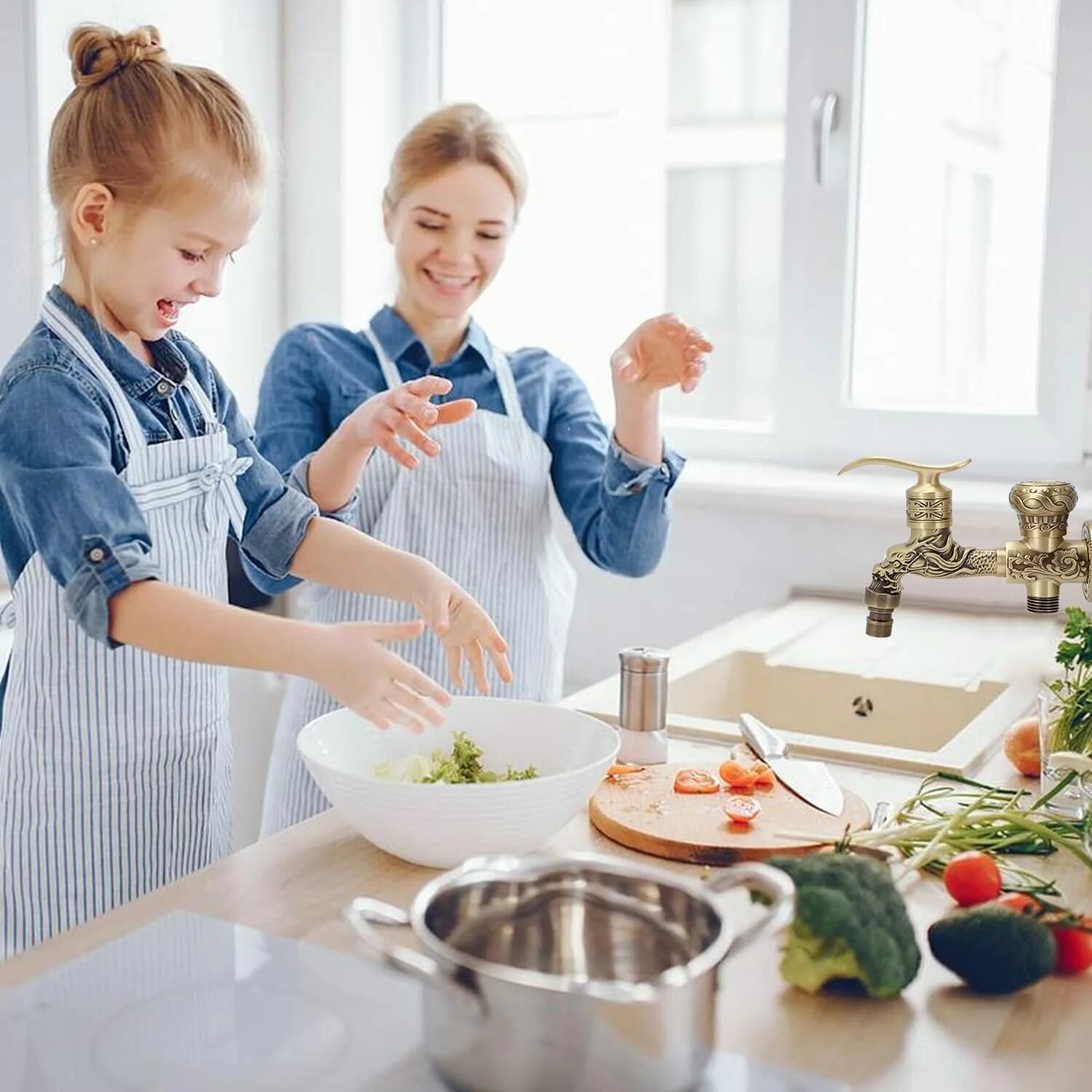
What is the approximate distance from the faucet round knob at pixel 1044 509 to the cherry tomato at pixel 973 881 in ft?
1.12

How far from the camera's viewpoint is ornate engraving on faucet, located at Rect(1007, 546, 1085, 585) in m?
1.28

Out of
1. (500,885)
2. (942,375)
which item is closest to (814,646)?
(942,375)

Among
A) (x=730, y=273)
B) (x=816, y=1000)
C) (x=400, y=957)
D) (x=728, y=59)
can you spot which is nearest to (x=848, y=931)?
(x=816, y=1000)

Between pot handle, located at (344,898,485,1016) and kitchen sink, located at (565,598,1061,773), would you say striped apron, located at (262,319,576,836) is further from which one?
pot handle, located at (344,898,485,1016)

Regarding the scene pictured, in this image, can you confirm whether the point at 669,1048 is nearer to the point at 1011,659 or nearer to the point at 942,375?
the point at 1011,659

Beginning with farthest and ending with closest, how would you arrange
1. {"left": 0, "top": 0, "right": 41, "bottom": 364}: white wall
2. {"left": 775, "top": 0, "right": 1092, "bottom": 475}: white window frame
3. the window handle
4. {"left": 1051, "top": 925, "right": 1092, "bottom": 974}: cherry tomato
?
the window handle < {"left": 775, "top": 0, "right": 1092, "bottom": 475}: white window frame < {"left": 0, "top": 0, "right": 41, "bottom": 364}: white wall < {"left": 1051, "top": 925, "right": 1092, "bottom": 974}: cherry tomato

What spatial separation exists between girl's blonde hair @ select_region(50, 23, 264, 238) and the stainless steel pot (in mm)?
713

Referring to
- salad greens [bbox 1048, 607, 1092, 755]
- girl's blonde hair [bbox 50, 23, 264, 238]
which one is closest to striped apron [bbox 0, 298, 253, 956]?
girl's blonde hair [bbox 50, 23, 264, 238]

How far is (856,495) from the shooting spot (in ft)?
7.43

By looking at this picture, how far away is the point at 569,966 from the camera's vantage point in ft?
2.76

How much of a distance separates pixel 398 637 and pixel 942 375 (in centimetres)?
169

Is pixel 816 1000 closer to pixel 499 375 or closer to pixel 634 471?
pixel 634 471

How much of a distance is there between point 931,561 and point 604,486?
0.58 metres

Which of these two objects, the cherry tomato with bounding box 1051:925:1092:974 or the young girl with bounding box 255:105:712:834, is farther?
the young girl with bounding box 255:105:712:834
